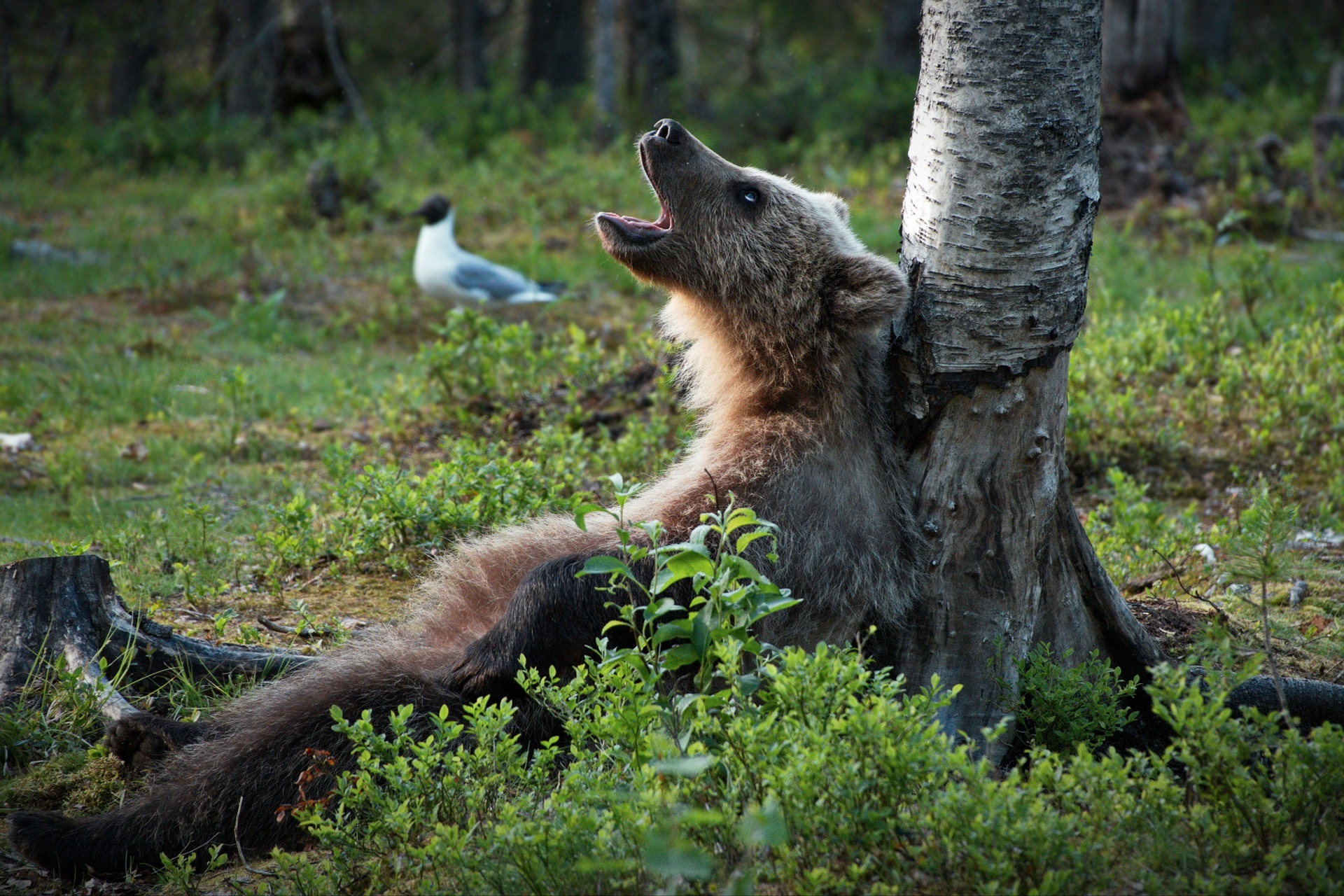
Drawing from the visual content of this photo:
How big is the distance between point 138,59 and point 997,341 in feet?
63.7

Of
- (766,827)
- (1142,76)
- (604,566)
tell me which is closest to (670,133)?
(604,566)

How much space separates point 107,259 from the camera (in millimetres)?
10258

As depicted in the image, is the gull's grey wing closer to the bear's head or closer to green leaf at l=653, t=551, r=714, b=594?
the bear's head

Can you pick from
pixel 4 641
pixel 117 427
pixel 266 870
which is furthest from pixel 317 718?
pixel 117 427

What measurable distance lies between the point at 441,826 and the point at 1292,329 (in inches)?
225

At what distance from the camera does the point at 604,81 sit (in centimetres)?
1436

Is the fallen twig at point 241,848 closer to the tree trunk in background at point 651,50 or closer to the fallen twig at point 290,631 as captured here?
the fallen twig at point 290,631

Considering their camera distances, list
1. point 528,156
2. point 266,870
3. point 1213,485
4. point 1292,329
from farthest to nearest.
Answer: point 528,156, point 1292,329, point 1213,485, point 266,870

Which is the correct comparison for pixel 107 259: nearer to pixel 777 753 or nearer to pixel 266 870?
pixel 266 870

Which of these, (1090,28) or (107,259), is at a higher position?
(1090,28)

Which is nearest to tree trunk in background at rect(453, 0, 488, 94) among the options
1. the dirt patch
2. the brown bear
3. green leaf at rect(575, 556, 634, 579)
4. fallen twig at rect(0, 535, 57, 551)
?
fallen twig at rect(0, 535, 57, 551)

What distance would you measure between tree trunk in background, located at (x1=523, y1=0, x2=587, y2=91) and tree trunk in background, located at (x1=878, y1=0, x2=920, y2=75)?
526 cm

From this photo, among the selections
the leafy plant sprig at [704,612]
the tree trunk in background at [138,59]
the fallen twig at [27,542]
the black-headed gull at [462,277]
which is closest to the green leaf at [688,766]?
the leafy plant sprig at [704,612]

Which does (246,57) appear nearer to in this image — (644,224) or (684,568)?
(644,224)
